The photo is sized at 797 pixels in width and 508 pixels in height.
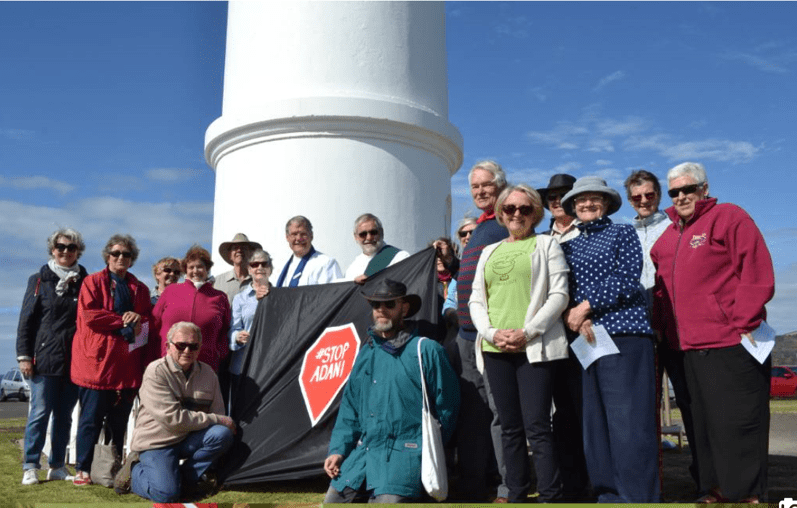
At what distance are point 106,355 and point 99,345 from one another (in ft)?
0.28

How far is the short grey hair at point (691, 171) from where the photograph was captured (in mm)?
4109

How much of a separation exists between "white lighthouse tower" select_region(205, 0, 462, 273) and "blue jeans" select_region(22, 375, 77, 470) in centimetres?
248

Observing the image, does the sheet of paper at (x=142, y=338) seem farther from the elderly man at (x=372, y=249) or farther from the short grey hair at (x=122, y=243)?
the elderly man at (x=372, y=249)

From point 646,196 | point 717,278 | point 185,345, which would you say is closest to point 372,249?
point 185,345

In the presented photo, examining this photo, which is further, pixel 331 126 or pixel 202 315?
pixel 331 126

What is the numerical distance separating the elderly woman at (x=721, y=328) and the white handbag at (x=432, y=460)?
54.3 inches

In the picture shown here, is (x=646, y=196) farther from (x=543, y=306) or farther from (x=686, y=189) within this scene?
(x=543, y=306)

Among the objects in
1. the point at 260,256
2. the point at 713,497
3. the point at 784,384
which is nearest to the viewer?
the point at 713,497

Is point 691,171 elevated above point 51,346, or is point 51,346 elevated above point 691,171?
point 691,171

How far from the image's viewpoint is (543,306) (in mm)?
3895

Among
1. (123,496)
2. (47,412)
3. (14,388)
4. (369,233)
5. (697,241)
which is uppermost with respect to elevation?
(369,233)

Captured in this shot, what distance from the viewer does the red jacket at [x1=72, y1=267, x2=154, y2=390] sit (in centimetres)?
532

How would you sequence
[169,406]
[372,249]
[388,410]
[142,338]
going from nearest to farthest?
1. [388,410]
2. [169,406]
3. [372,249]
4. [142,338]

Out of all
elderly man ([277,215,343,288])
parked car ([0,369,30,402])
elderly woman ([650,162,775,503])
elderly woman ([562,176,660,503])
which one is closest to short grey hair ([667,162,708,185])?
elderly woman ([650,162,775,503])
